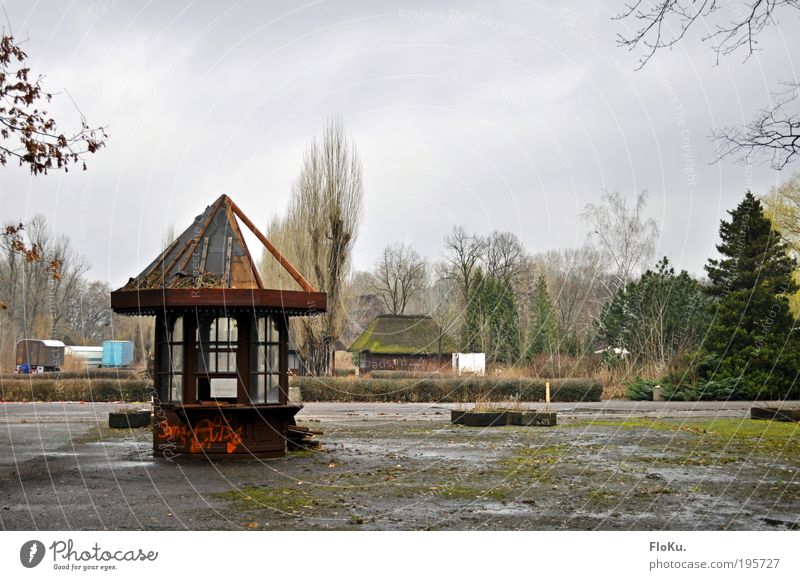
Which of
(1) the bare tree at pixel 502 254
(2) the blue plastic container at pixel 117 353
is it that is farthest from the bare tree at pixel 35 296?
(1) the bare tree at pixel 502 254

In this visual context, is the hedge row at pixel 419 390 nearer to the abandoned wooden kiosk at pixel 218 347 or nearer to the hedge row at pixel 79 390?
the hedge row at pixel 79 390

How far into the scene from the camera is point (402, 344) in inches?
2301

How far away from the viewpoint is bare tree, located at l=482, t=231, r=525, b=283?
59375 millimetres

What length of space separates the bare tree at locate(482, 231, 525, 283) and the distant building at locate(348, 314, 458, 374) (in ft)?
19.1

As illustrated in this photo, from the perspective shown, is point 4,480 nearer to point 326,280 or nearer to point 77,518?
point 77,518

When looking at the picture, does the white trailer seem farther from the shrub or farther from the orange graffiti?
the orange graffiti

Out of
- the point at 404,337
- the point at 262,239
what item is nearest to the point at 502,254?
the point at 404,337

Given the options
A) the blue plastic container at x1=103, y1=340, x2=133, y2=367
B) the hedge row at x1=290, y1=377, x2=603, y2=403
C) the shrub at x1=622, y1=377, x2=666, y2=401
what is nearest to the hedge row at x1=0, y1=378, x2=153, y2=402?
the hedge row at x1=290, y1=377, x2=603, y2=403

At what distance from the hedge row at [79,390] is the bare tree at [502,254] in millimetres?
30377

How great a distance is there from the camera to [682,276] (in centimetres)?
4247

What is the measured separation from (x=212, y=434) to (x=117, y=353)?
174ft

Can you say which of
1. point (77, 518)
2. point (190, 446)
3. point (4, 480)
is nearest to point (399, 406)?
point (190, 446)

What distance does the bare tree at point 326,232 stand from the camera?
135 ft
